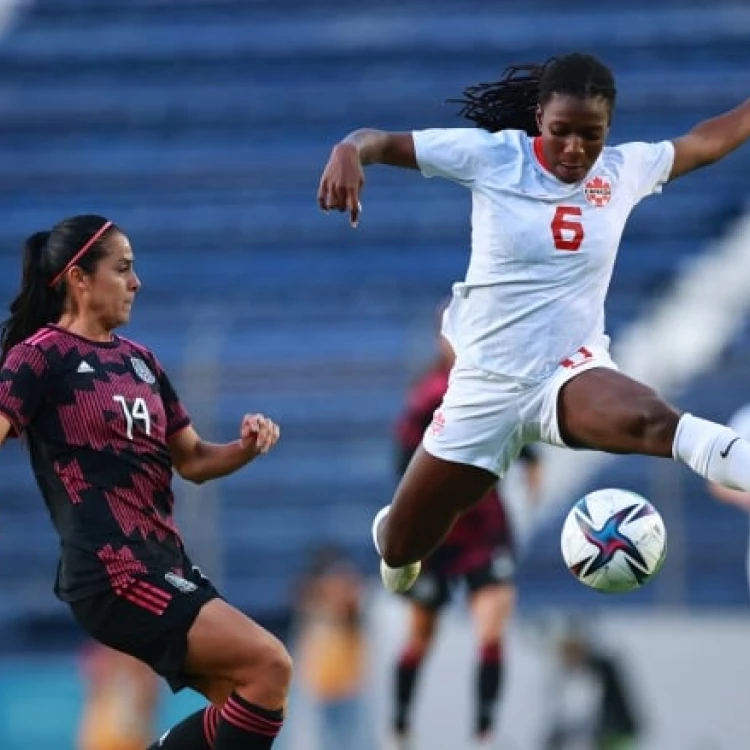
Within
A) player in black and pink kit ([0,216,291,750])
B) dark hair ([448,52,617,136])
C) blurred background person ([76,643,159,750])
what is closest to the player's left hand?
player in black and pink kit ([0,216,291,750])

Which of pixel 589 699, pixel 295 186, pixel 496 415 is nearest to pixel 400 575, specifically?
pixel 496 415

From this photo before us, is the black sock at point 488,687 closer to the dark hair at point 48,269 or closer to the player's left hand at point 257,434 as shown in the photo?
the player's left hand at point 257,434

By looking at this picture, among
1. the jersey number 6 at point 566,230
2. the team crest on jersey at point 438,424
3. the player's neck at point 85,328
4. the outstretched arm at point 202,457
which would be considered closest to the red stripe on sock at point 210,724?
the outstretched arm at point 202,457

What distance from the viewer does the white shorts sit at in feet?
18.2

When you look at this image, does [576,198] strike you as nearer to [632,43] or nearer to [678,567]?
[678,567]

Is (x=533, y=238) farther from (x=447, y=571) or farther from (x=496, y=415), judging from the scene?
(x=447, y=571)

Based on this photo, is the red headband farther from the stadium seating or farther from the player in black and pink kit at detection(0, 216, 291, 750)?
the stadium seating

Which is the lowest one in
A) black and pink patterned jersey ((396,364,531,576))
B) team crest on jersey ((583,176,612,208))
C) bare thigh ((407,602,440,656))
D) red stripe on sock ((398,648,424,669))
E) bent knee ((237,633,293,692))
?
red stripe on sock ((398,648,424,669))

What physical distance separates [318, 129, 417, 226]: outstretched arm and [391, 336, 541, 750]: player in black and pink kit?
7.82 ft

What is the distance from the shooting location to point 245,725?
4941mm

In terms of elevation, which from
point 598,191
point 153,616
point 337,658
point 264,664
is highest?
point 598,191

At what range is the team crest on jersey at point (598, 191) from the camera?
5637 mm

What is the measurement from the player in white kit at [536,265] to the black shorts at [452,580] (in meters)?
2.02

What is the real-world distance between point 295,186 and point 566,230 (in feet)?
26.8
